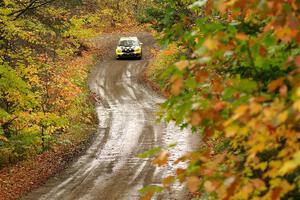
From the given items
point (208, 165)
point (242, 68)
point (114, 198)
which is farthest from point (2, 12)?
point (208, 165)

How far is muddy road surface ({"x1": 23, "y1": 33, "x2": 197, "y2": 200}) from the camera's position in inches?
513

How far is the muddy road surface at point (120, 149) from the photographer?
13.0 metres

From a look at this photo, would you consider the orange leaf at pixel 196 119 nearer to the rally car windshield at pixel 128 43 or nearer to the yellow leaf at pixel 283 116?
the yellow leaf at pixel 283 116

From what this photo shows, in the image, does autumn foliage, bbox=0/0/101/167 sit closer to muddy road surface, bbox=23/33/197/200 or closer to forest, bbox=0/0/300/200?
forest, bbox=0/0/300/200

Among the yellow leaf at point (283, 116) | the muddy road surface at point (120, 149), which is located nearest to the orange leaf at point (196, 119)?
the yellow leaf at point (283, 116)

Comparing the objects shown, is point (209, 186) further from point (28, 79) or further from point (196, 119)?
point (28, 79)

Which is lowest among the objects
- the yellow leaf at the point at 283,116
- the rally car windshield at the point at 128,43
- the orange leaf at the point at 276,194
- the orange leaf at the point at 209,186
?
the orange leaf at the point at 276,194

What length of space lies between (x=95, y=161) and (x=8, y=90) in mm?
4328

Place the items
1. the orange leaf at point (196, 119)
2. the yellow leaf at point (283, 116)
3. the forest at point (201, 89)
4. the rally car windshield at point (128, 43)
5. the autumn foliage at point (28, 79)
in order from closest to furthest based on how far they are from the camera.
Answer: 1. the yellow leaf at point (283, 116)
2. the forest at point (201, 89)
3. the orange leaf at point (196, 119)
4. the autumn foliage at point (28, 79)
5. the rally car windshield at point (128, 43)

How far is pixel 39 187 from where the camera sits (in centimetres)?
1390

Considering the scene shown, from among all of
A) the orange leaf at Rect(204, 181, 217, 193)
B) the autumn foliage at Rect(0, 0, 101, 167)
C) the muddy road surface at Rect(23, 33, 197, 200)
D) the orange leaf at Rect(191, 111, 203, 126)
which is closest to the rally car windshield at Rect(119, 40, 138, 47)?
the muddy road surface at Rect(23, 33, 197, 200)

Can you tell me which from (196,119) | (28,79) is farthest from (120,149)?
(196,119)

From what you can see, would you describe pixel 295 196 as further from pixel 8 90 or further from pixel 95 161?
pixel 95 161

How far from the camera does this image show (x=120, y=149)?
17766 mm
